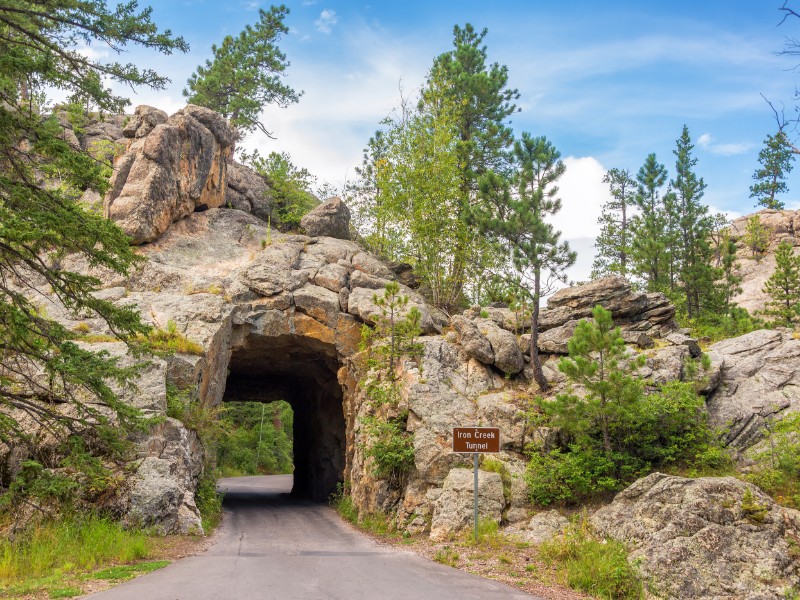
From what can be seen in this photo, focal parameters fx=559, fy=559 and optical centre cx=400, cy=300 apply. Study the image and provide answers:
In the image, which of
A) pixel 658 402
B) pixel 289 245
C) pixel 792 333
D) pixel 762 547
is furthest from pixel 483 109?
pixel 762 547

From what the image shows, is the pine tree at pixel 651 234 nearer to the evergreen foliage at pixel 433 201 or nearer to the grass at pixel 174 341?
the evergreen foliage at pixel 433 201

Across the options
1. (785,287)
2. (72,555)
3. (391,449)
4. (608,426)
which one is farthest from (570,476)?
(785,287)

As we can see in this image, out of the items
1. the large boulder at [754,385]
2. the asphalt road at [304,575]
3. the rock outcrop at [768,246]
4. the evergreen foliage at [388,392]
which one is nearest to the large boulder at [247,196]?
the evergreen foliage at [388,392]

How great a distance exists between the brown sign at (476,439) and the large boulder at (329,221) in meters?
16.0

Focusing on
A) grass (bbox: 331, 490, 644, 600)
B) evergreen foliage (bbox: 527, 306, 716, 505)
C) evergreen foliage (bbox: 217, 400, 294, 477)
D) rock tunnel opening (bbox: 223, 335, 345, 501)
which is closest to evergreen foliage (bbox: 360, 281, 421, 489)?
rock tunnel opening (bbox: 223, 335, 345, 501)

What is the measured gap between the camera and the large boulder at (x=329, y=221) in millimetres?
26359

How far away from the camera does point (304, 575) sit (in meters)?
8.97

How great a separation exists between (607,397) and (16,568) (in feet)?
38.2

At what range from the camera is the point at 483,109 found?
28141 millimetres

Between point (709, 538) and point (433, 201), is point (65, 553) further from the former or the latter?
point (433, 201)

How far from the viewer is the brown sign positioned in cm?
1241

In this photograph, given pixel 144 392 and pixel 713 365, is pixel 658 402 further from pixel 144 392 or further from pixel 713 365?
pixel 144 392

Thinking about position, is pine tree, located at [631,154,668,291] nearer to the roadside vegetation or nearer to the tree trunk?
the tree trunk

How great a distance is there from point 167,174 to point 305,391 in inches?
526
